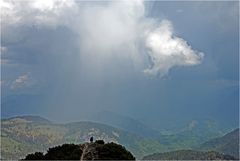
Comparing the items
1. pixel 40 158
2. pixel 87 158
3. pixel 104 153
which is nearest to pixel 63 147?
pixel 40 158

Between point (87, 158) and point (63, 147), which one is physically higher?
point (63, 147)

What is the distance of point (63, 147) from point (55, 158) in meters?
3.10

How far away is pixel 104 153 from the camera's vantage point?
3931cm

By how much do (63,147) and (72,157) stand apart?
5.02 meters

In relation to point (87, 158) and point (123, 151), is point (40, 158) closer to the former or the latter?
point (123, 151)

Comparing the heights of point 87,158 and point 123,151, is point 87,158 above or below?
below

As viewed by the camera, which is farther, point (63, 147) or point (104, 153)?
point (63, 147)

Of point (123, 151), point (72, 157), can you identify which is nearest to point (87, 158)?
point (72, 157)

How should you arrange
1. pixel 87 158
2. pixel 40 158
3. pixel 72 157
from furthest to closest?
pixel 40 158
pixel 72 157
pixel 87 158

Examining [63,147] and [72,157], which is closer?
[72,157]

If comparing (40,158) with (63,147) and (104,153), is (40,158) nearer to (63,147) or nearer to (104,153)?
(63,147)

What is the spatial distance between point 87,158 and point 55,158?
1011 cm

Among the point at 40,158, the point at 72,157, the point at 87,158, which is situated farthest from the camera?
the point at 40,158

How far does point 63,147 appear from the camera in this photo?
142 ft
